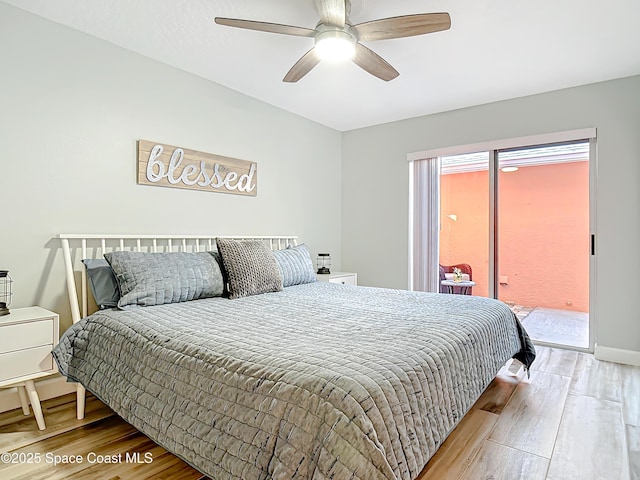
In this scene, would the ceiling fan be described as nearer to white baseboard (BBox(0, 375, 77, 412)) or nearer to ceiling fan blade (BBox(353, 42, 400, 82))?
ceiling fan blade (BBox(353, 42, 400, 82))

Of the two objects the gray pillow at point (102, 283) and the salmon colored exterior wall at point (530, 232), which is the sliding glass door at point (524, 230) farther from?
the gray pillow at point (102, 283)

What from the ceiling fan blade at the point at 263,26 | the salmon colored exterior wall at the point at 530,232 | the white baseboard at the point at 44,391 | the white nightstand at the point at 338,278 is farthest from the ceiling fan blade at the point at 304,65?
the white baseboard at the point at 44,391

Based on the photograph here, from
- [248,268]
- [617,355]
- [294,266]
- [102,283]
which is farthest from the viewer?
[294,266]

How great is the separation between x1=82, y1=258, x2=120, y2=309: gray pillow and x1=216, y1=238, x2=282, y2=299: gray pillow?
0.73 meters

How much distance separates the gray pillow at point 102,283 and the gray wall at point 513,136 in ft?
10.1

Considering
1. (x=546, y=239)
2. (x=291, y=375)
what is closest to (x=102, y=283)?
(x=291, y=375)

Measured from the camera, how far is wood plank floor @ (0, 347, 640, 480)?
1.65 m

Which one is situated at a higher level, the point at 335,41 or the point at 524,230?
the point at 335,41

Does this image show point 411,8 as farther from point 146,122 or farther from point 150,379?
point 150,379

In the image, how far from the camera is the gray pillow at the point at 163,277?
229 cm

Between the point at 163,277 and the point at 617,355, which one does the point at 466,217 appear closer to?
the point at 617,355

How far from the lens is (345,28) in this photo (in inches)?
83.9

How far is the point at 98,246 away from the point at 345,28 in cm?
220

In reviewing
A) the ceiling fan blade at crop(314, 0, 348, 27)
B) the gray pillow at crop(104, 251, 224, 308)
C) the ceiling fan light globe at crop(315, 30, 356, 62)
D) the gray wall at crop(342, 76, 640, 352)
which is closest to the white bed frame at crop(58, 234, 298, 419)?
Answer: the gray pillow at crop(104, 251, 224, 308)
